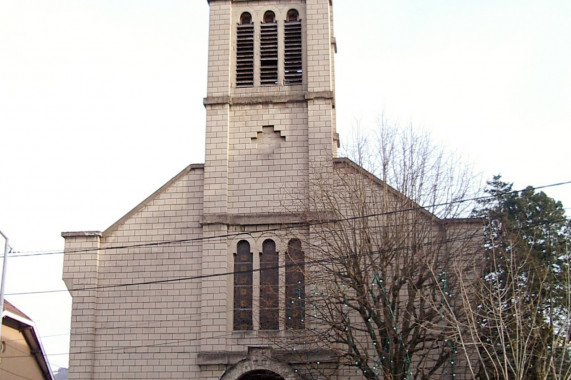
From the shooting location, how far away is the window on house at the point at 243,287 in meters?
24.9

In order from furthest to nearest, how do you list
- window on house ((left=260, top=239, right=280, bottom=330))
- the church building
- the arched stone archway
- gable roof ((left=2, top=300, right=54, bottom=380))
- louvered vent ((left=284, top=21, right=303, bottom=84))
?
gable roof ((left=2, top=300, right=54, bottom=380)) < louvered vent ((left=284, top=21, right=303, bottom=84)) < window on house ((left=260, top=239, right=280, bottom=330)) < the church building < the arched stone archway

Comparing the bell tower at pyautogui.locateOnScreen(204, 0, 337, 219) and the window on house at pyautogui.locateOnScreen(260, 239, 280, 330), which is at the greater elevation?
the bell tower at pyautogui.locateOnScreen(204, 0, 337, 219)

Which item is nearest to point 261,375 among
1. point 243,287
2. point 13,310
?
point 243,287

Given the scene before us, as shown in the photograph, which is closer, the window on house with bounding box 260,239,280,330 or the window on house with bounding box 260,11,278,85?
the window on house with bounding box 260,239,280,330

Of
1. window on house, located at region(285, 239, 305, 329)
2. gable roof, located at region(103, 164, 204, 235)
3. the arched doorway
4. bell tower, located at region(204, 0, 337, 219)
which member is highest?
bell tower, located at region(204, 0, 337, 219)

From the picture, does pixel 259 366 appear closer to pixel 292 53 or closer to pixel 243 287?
pixel 243 287

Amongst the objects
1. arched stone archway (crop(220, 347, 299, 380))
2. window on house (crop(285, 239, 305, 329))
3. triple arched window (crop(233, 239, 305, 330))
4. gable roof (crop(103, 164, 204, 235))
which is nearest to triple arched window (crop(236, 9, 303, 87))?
gable roof (crop(103, 164, 204, 235))

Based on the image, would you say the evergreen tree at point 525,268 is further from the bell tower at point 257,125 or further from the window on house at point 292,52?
the window on house at point 292,52

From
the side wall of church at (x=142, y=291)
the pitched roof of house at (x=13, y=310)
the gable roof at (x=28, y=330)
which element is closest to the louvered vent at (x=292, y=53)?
the side wall of church at (x=142, y=291)

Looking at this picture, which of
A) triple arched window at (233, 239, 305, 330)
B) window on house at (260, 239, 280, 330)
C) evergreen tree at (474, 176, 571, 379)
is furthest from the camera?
window on house at (260, 239, 280, 330)

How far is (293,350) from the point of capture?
23500mm

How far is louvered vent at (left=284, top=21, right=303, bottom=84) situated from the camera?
1086 inches

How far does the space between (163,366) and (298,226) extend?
19.5 feet

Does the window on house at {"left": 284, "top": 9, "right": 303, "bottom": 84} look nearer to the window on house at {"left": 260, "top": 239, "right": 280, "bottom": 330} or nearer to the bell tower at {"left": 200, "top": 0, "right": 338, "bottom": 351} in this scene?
the bell tower at {"left": 200, "top": 0, "right": 338, "bottom": 351}
